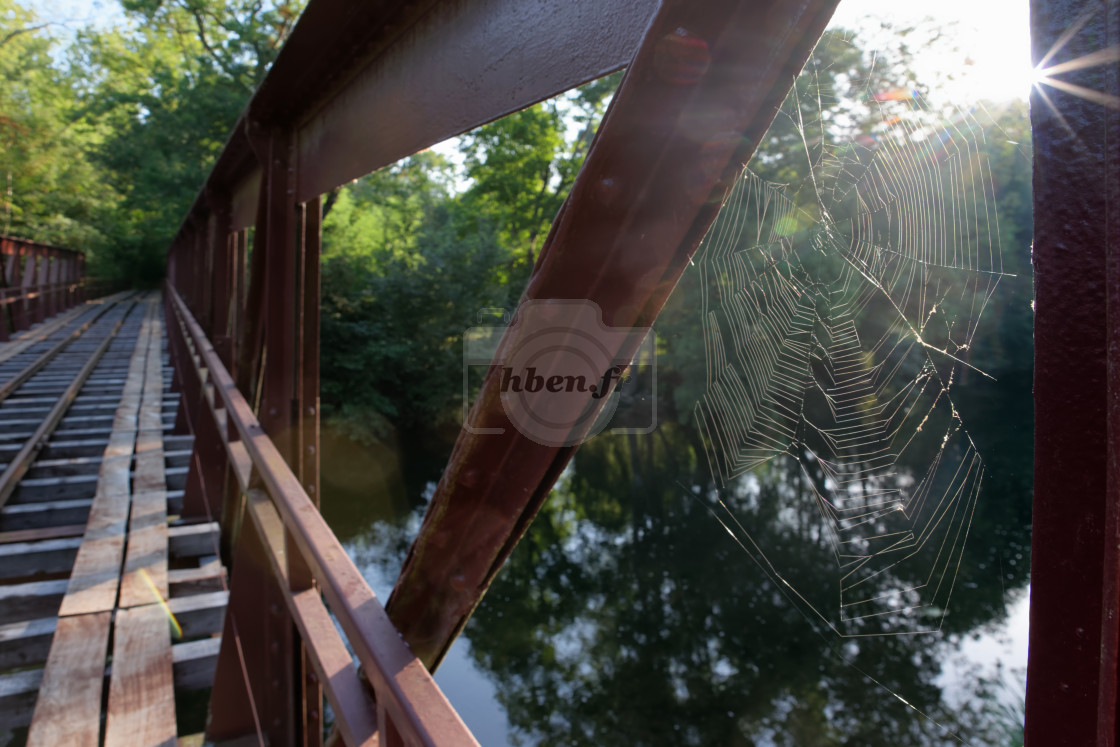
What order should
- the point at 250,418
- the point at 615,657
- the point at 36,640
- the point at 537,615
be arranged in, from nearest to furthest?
the point at 250,418, the point at 36,640, the point at 615,657, the point at 537,615

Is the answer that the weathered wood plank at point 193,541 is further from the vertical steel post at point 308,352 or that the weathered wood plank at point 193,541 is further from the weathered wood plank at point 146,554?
the vertical steel post at point 308,352

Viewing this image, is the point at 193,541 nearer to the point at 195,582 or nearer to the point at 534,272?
the point at 195,582

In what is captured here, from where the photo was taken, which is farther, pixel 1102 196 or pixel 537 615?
pixel 537 615

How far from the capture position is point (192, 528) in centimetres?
502

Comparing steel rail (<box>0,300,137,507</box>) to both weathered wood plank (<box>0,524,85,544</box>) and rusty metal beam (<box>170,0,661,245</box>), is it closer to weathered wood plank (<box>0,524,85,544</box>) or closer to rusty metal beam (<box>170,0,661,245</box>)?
weathered wood plank (<box>0,524,85,544</box>)

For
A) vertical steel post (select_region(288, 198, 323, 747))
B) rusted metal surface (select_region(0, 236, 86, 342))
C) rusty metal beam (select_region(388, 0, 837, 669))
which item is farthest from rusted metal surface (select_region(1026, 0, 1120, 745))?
rusted metal surface (select_region(0, 236, 86, 342))

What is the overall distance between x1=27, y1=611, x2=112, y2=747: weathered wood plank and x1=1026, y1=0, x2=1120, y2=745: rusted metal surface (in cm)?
341

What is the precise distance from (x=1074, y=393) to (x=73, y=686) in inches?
153

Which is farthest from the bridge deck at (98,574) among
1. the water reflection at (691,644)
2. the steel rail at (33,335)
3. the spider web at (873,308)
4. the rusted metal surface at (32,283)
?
the rusted metal surface at (32,283)

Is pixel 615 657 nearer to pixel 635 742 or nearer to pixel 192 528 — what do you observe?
pixel 635 742

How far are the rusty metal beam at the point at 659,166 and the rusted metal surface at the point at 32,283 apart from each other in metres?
14.7

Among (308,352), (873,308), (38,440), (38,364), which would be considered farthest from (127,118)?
(873,308)

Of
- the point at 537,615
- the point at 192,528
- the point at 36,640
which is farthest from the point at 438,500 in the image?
the point at 537,615

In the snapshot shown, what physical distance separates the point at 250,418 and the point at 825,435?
271cm
